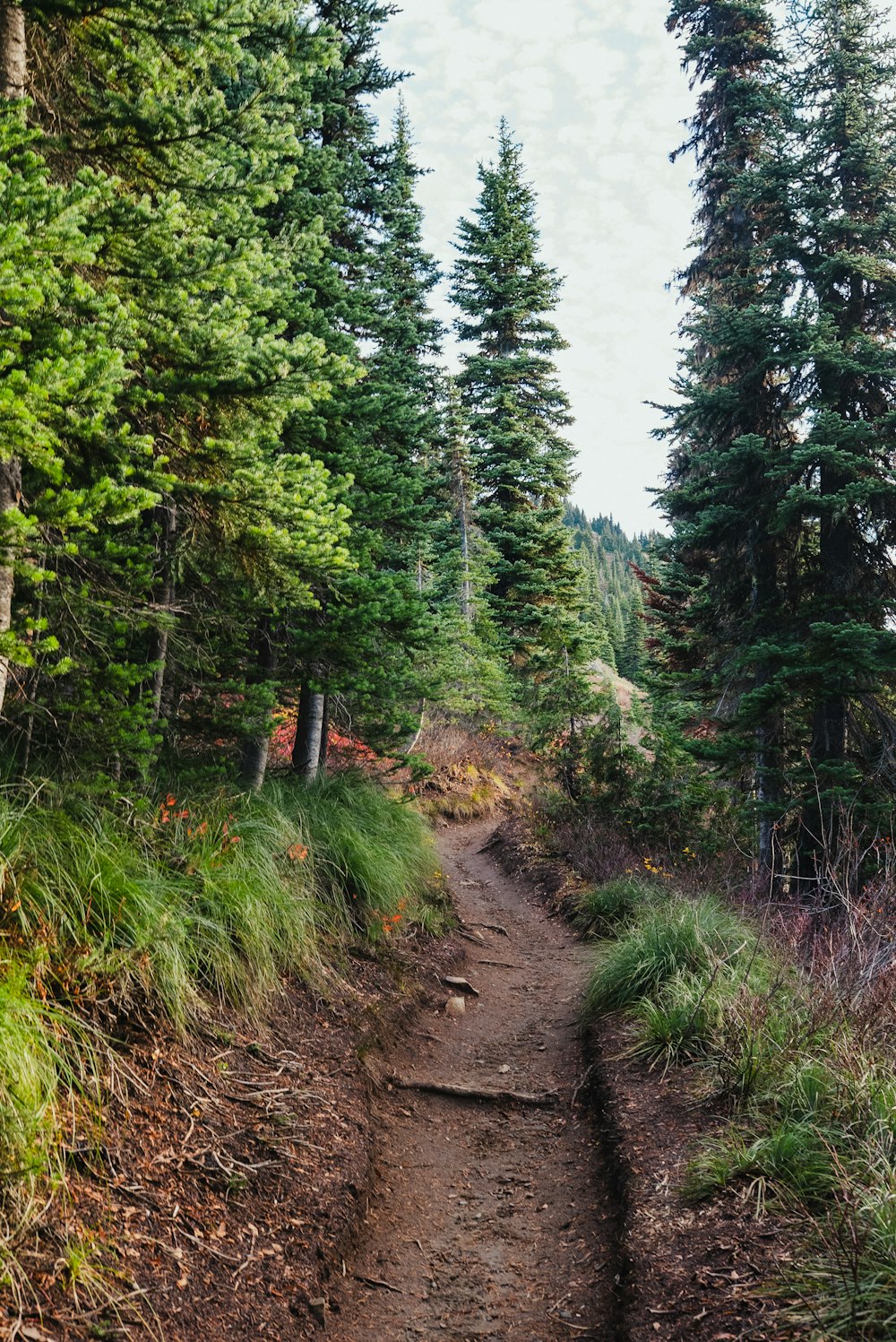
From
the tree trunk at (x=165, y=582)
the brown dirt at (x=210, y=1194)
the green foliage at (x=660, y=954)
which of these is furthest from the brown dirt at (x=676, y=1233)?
the tree trunk at (x=165, y=582)

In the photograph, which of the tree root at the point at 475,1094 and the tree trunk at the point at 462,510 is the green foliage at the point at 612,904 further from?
the tree trunk at the point at 462,510

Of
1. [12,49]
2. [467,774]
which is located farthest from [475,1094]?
[467,774]

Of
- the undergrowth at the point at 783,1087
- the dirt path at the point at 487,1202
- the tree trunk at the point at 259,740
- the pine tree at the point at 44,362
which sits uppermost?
the pine tree at the point at 44,362

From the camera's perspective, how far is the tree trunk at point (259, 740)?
8.30 m

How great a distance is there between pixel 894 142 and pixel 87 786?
13685mm

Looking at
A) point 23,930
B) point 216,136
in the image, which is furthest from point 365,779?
point 216,136

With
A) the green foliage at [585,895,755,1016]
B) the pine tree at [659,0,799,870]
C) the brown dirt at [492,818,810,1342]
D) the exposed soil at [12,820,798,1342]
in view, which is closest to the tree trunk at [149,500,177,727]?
the exposed soil at [12,820,798,1342]

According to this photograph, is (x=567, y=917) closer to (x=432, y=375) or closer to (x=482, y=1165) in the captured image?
(x=482, y=1165)

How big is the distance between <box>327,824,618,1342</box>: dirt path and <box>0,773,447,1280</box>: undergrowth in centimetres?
139

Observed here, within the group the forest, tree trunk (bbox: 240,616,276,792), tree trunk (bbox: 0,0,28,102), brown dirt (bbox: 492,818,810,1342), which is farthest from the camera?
tree trunk (bbox: 240,616,276,792)

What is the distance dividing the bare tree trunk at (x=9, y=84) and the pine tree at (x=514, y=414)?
20115 mm

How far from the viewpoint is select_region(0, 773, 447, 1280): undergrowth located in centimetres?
318

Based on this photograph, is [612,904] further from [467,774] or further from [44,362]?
[467,774]

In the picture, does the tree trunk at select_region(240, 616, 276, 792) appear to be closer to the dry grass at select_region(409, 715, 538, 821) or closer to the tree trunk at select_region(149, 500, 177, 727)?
the tree trunk at select_region(149, 500, 177, 727)
